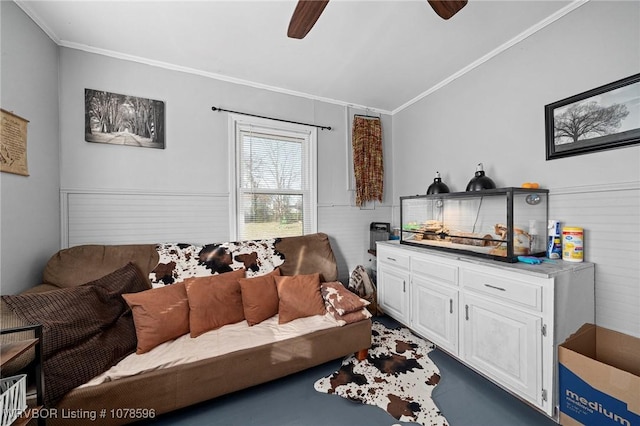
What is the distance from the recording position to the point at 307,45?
199 cm

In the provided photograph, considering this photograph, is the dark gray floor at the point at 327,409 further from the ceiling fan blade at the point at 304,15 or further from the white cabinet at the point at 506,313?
Answer: the ceiling fan blade at the point at 304,15

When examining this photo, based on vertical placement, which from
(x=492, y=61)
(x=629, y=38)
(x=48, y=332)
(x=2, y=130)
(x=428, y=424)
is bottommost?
(x=428, y=424)

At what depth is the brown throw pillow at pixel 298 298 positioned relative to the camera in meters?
1.96

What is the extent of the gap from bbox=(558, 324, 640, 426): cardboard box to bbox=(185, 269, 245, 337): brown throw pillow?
208cm

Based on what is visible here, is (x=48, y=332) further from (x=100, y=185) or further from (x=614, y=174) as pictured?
(x=614, y=174)

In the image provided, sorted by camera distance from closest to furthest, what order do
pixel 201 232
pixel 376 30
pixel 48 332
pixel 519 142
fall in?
pixel 48 332 < pixel 376 30 < pixel 519 142 < pixel 201 232

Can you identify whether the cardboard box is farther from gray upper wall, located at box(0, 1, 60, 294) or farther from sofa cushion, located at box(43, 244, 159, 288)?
gray upper wall, located at box(0, 1, 60, 294)

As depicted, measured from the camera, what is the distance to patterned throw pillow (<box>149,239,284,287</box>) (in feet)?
6.60

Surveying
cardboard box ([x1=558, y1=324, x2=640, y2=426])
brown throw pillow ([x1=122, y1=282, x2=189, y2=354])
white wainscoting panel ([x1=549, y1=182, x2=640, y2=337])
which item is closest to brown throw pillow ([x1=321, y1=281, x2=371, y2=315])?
brown throw pillow ([x1=122, y1=282, x2=189, y2=354])

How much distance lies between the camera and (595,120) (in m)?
1.54

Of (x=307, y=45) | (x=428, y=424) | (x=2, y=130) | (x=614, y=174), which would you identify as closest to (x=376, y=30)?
(x=307, y=45)

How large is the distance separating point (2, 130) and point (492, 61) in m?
3.56

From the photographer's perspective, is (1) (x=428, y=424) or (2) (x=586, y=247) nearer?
(1) (x=428, y=424)

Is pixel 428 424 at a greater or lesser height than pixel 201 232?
lesser
